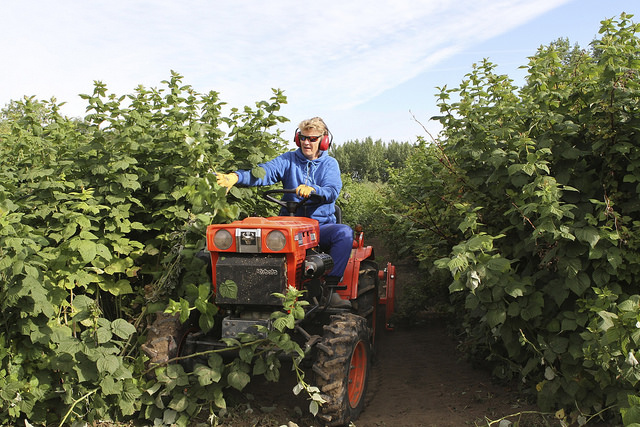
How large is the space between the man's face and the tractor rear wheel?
1668mm

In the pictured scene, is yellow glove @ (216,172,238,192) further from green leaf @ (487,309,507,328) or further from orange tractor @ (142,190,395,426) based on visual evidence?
green leaf @ (487,309,507,328)

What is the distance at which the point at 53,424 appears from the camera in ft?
12.6

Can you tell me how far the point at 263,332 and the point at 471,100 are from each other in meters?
2.49

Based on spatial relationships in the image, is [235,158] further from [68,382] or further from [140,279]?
[68,382]

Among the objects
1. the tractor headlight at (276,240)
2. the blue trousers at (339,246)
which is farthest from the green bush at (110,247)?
the blue trousers at (339,246)

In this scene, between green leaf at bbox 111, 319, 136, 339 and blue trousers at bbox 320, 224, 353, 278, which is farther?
blue trousers at bbox 320, 224, 353, 278

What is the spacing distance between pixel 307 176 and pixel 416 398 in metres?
2.16

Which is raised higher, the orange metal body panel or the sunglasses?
the sunglasses

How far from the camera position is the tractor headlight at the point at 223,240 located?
12.1 feet

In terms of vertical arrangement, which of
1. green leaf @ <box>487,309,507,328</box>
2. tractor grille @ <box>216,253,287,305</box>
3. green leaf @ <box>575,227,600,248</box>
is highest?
green leaf @ <box>575,227,600,248</box>

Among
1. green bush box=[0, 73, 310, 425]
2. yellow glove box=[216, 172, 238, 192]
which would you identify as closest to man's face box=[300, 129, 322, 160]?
green bush box=[0, 73, 310, 425]

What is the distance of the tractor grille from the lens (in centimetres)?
360

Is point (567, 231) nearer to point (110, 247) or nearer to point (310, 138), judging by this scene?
point (310, 138)

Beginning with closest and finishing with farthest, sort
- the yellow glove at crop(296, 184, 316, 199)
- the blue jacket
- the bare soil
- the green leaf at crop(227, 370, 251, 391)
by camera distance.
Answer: the green leaf at crop(227, 370, 251, 391) < the bare soil < the yellow glove at crop(296, 184, 316, 199) < the blue jacket
